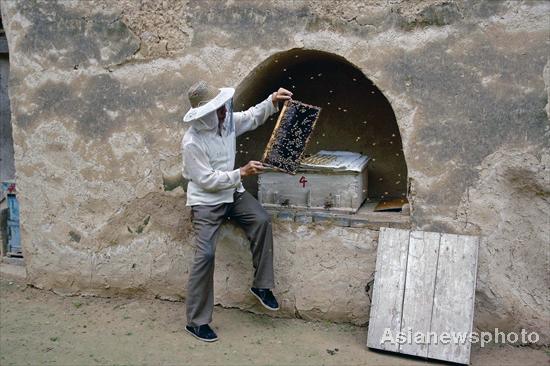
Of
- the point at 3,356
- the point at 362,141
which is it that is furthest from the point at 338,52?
the point at 3,356

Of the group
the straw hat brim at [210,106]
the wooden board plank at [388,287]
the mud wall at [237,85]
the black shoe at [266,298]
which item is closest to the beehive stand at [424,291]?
the wooden board plank at [388,287]

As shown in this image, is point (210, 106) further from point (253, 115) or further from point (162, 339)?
point (162, 339)

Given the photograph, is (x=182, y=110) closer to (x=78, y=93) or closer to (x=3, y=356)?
(x=78, y=93)

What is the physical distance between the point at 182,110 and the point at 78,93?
71cm

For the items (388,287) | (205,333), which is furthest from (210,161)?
(388,287)

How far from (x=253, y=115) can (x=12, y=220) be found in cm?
215

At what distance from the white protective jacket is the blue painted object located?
5.64ft

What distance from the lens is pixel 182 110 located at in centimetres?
382

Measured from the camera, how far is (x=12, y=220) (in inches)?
185

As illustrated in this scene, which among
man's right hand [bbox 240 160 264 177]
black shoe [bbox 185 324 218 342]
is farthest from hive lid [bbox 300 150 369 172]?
black shoe [bbox 185 324 218 342]

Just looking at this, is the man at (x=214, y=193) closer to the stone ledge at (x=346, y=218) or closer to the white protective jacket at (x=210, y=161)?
the white protective jacket at (x=210, y=161)

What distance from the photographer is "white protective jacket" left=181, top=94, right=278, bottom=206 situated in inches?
135

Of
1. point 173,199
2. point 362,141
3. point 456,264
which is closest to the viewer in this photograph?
point 456,264

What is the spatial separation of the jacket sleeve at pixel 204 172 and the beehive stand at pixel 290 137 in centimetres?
22
